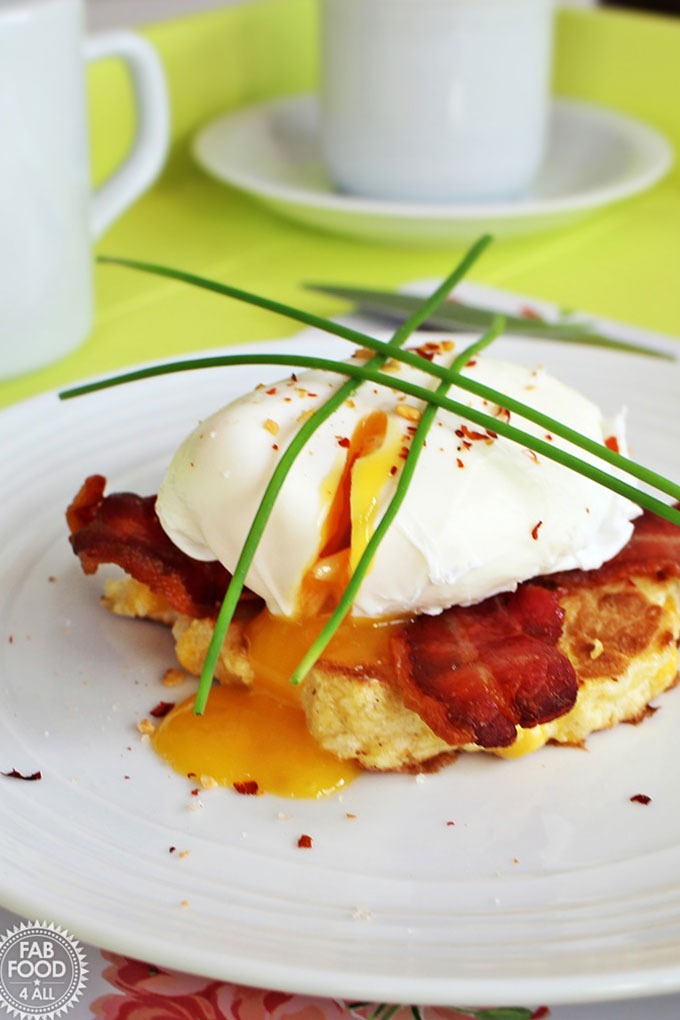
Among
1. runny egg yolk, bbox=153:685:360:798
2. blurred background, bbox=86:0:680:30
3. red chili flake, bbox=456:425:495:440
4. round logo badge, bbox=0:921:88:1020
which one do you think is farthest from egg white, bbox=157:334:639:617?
blurred background, bbox=86:0:680:30

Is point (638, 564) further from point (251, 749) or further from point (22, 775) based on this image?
point (22, 775)

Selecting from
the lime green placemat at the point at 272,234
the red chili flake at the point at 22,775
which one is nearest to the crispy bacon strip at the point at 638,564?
the red chili flake at the point at 22,775

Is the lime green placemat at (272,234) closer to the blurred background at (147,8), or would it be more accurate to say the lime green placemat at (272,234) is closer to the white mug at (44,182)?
the white mug at (44,182)

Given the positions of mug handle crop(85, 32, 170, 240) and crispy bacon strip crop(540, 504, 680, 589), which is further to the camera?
mug handle crop(85, 32, 170, 240)

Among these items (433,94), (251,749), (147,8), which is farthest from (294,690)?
(147,8)

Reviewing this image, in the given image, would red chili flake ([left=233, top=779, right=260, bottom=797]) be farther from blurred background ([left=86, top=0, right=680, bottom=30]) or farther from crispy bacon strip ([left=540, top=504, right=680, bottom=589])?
blurred background ([left=86, top=0, right=680, bottom=30])

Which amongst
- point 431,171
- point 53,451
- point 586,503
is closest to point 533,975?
point 586,503

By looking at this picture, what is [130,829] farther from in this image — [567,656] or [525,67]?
[525,67]
